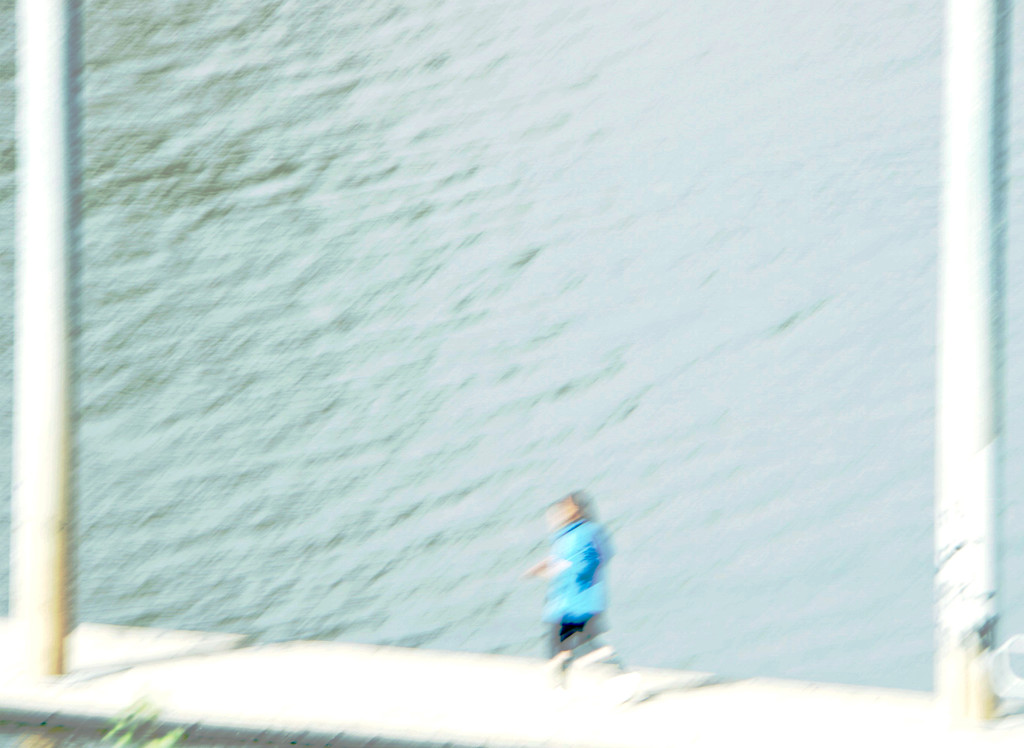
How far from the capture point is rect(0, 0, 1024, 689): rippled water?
791 centimetres

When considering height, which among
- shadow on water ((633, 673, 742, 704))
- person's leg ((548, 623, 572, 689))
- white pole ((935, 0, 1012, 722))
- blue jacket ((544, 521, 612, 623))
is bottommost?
shadow on water ((633, 673, 742, 704))

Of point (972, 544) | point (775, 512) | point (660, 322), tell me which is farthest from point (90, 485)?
point (972, 544)

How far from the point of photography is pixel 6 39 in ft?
31.8

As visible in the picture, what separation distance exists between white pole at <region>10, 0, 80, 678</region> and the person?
9.08 ft

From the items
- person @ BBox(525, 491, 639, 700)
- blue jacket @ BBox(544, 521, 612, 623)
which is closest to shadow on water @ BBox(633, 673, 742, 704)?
person @ BBox(525, 491, 639, 700)

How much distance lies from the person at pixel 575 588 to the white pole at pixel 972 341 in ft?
5.85

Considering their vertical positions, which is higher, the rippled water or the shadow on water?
the rippled water

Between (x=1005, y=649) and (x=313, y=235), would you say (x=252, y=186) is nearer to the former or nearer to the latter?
(x=313, y=235)

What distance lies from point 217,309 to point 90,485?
162 centimetres

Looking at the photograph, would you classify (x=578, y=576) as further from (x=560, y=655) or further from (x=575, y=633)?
(x=560, y=655)

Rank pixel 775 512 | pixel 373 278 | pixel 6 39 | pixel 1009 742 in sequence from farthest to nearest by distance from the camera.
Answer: pixel 6 39
pixel 373 278
pixel 775 512
pixel 1009 742

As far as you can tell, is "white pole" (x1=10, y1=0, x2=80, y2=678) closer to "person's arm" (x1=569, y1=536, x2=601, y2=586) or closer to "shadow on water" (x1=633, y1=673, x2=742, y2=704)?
"person's arm" (x1=569, y1=536, x2=601, y2=586)

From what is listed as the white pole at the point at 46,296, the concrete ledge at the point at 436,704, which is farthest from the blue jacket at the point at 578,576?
the white pole at the point at 46,296

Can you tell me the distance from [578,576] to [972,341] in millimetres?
2419
